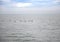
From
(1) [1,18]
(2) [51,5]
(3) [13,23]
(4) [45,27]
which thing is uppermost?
(2) [51,5]

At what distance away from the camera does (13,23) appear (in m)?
1.17

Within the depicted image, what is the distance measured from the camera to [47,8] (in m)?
1.14

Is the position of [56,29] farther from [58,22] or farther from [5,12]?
[5,12]

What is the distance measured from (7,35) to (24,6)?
1.73 feet

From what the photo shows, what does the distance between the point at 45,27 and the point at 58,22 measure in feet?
0.70

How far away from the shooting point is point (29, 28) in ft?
3.83

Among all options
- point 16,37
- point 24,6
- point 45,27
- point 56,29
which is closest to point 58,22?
point 56,29

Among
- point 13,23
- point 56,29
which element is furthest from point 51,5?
point 13,23

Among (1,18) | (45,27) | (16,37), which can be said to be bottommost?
(16,37)

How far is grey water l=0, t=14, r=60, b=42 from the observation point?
113 centimetres

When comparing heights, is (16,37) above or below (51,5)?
below

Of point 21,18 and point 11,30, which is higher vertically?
point 21,18

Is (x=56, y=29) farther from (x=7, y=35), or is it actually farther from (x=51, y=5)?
(x=7, y=35)

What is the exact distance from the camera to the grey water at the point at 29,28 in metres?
1.13
